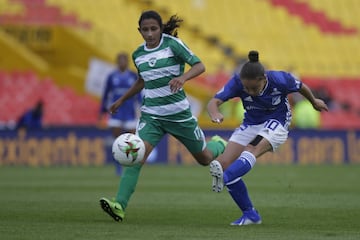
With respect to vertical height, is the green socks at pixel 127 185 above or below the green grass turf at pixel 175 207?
above

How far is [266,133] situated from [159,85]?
134 cm

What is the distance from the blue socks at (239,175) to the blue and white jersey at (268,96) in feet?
1.82

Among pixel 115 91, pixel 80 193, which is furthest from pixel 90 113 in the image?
pixel 80 193

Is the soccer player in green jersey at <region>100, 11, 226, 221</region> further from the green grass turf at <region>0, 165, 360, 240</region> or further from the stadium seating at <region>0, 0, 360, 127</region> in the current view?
the stadium seating at <region>0, 0, 360, 127</region>

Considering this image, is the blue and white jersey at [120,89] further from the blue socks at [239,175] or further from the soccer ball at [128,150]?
the blue socks at [239,175]

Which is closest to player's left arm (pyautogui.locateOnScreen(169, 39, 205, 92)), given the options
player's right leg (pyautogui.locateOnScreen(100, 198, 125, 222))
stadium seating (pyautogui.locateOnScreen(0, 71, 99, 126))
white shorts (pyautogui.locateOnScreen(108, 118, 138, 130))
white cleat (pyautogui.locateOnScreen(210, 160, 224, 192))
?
white cleat (pyautogui.locateOnScreen(210, 160, 224, 192))

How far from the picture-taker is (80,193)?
14227 millimetres

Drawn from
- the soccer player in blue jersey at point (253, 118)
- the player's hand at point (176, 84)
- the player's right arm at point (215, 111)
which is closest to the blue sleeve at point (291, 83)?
the soccer player in blue jersey at point (253, 118)

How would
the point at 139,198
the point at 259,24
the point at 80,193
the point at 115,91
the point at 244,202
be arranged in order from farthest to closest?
the point at 259,24, the point at 115,91, the point at 80,193, the point at 139,198, the point at 244,202

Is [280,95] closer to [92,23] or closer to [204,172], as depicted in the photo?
[204,172]

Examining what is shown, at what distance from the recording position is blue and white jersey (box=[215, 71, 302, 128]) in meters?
9.74

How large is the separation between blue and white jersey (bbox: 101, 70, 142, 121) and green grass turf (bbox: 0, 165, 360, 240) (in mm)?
1281

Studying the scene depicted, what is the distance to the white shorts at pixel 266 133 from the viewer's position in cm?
977

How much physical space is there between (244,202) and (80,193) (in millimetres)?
4984
